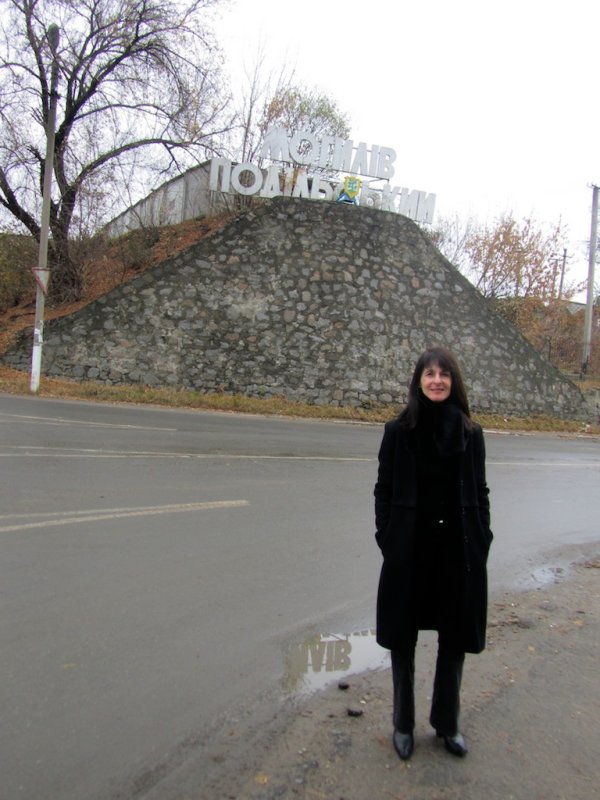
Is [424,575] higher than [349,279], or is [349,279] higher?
[349,279]

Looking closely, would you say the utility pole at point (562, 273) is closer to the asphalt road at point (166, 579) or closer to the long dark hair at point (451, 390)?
the asphalt road at point (166, 579)

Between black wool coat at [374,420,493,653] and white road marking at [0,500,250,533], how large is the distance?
4087mm

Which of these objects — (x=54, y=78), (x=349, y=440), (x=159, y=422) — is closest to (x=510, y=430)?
(x=349, y=440)

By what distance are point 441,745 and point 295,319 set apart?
1884 cm

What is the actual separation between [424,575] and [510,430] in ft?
64.5

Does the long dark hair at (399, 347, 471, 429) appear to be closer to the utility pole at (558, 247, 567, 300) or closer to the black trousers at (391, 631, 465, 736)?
the black trousers at (391, 631, 465, 736)

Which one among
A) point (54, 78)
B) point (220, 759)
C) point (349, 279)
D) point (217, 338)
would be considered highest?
point (54, 78)

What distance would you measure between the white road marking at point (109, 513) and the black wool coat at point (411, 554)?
4.09 metres

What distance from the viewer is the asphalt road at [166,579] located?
2.98m

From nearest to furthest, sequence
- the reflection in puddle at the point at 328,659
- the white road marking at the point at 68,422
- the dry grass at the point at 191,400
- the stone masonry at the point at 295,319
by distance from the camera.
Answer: the reflection in puddle at the point at 328,659 → the white road marking at the point at 68,422 → the dry grass at the point at 191,400 → the stone masonry at the point at 295,319

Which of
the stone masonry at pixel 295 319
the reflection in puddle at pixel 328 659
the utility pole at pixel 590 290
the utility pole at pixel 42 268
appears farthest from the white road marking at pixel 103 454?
the utility pole at pixel 590 290

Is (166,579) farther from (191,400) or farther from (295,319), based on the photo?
(295,319)

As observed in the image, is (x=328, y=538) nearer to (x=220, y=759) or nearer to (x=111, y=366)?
(x=220, y=759)

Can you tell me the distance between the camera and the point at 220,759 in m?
2.85
